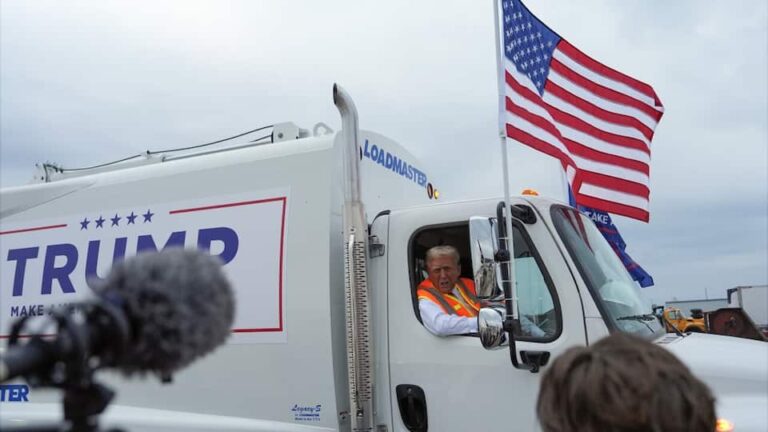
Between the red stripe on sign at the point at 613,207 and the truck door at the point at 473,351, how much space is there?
1568 mm

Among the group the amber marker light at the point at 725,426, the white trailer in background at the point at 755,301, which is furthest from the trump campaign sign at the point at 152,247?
the white trailer in background at the point at 755,301

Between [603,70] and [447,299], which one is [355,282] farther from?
[603,70]

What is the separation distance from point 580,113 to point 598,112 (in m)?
0.24

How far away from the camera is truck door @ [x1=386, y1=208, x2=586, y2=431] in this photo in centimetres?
337

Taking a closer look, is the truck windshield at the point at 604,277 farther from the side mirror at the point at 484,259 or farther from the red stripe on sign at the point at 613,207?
the red stripe on sign at the point at 613,207

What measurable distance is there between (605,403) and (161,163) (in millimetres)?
3880

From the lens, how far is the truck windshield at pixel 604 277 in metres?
3.46

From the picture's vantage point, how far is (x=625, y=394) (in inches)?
48.9

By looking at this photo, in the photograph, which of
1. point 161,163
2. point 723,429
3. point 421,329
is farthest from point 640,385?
point 161,163

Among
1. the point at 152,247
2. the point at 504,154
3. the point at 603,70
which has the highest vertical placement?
the point at 603,70

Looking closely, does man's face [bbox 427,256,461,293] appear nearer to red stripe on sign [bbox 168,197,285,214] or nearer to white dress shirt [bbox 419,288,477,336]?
white dress shirt [bbox 419,288,477,336]

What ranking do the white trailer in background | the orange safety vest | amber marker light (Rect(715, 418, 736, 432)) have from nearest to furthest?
amber marker light (Rect(715, 418, 736, 432))
the orange safety vest
the white trailer in background

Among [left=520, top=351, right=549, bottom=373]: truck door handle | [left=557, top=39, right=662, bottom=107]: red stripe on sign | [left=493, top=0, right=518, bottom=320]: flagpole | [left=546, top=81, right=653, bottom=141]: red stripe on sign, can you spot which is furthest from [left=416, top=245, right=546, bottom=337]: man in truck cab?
[left=557, top=39, right=662, bottom=107]: red stripe on sign

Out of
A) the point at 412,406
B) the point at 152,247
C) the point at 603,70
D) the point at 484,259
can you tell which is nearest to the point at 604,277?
the point at 484,259
